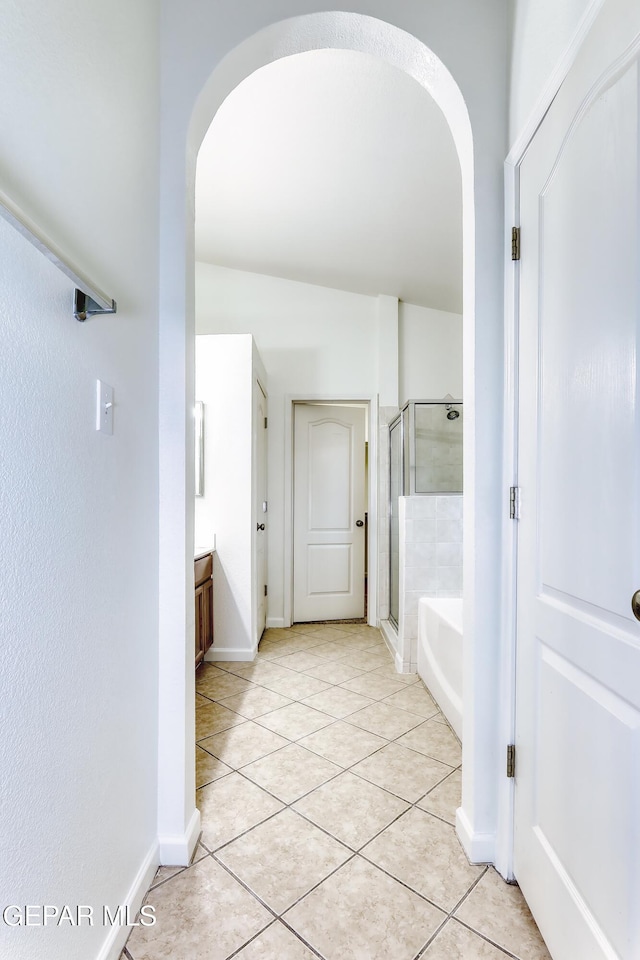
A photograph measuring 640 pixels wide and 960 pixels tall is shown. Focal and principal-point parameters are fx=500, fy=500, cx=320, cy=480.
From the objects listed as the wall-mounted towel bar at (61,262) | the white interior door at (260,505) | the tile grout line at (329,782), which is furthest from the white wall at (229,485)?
the wall-mounted towel bar at (61,262)

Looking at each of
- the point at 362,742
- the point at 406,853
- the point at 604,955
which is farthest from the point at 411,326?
the point at 604,955

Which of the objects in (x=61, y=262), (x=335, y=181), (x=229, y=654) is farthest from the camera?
(x=229, y=654)

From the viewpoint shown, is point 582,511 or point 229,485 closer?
point 582,511

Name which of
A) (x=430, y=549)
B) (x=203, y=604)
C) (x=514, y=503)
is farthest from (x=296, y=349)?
(x=514, y=503)

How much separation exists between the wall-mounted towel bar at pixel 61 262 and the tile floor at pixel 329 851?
1.41 meters

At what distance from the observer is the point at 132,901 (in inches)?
47.2

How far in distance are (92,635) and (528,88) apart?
5.55 feet

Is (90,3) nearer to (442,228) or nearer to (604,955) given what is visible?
(604,955)

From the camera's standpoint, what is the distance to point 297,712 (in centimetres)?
247

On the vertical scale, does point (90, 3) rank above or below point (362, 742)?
above

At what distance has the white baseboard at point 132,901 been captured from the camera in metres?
1.06

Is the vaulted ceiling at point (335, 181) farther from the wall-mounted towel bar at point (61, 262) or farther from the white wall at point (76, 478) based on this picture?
the wall-mounted towel bar at point (61, 262)

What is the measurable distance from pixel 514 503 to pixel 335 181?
2.18 meters

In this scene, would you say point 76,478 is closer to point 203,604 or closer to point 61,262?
point 61,262
